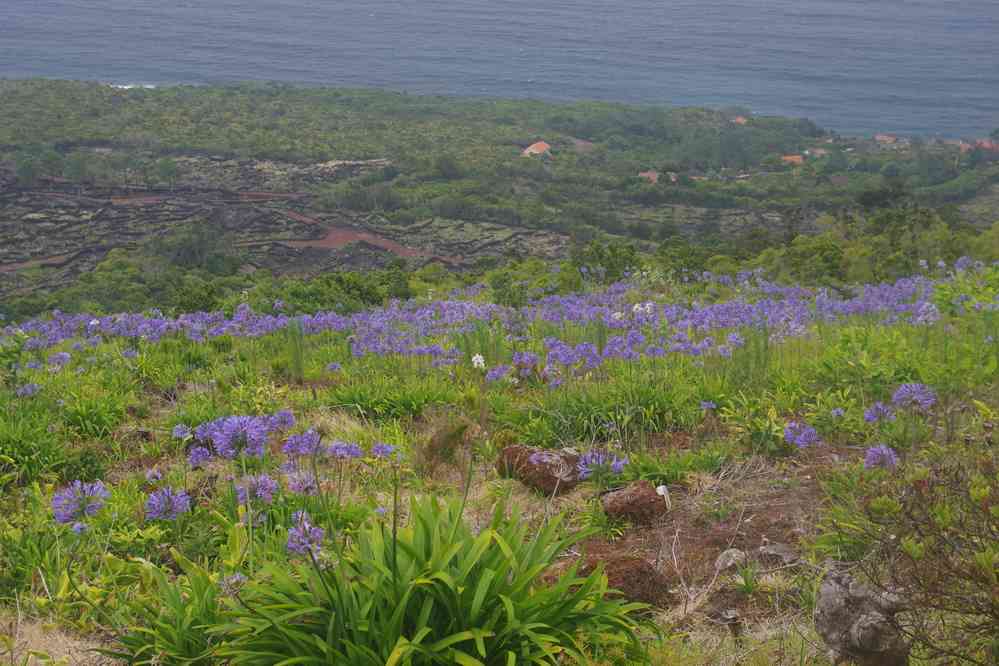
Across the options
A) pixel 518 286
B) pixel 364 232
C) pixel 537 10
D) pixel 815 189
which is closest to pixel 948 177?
pixel 815 189

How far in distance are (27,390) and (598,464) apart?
11.8 ft

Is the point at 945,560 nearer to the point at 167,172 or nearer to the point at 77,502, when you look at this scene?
the point at 77,502

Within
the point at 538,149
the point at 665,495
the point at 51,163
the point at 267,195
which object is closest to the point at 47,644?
the point at 665,495

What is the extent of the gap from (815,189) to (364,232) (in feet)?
74.9

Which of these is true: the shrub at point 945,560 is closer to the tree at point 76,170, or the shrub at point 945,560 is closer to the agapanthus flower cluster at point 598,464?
the agapanthus flower cluster at point 598,464

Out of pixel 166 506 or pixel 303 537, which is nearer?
pixel 303 537

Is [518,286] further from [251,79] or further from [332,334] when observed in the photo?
[251,79]

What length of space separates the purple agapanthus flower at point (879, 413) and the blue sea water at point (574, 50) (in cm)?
5992

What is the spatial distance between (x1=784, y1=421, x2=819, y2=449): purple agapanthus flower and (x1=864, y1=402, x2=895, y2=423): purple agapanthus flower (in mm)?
287

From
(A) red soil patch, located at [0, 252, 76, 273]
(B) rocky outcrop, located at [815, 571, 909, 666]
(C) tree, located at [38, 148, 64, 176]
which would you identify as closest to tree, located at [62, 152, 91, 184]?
(C) tree, located at [38, 148, 64, 176]

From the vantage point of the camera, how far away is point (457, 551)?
3125mm

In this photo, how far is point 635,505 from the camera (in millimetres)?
4516

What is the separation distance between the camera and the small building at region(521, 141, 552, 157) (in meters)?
47.7

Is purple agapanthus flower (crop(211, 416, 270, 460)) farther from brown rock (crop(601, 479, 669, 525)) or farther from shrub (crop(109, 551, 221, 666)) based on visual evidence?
brown rock (crop(601, 479, 669, 525))
